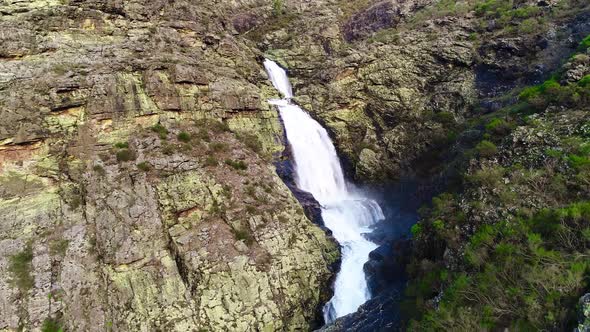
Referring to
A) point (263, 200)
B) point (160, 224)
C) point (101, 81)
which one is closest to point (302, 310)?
point (263, 200)

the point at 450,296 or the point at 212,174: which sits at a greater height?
the point at 450,296

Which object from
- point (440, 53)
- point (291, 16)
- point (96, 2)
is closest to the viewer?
point (96, 2)

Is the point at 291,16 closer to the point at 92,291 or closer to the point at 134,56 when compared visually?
the point at 134,56

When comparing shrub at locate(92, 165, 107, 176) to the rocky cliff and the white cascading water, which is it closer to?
the rocky cliff

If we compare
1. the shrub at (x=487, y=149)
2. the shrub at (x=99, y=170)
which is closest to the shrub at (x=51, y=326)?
the shrub at (x=99, y=170)

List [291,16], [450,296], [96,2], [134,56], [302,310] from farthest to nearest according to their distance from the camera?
1. [291,16]
2. [96,2]
3. [134,56]
4. [302,310]
5. [450,296]

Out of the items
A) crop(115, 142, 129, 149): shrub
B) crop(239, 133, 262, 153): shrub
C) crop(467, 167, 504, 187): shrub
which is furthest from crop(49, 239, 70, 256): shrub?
crop(467, 167, 504, 187): shrub

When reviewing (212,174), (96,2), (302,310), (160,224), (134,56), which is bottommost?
(302,310)
